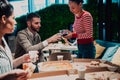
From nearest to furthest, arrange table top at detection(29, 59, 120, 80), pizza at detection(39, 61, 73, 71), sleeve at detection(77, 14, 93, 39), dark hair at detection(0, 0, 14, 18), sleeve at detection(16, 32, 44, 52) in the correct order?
dark hair at detection(0, 0, 14, 18) → table top at detection(29, 59, 120, 80) → pizza at detection(39, 61, 73, 71) → sleeve at detection(16, 32, 44, 52) → sleeve at detection(77, 14, 93, 39)

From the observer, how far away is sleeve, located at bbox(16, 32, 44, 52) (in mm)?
3305

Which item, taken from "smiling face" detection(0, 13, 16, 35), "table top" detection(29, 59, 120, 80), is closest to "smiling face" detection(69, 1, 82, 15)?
"table top" detection(29, 59, 120, 80)

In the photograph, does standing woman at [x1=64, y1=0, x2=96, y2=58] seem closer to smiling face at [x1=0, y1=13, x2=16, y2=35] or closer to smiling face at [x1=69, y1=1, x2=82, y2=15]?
smiling face at [x1=69, y1=1, x2=82, y2=15]

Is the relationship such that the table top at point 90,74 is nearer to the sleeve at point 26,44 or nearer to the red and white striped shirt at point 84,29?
the sleeve at point 26,44

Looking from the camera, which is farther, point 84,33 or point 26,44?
point 84,33

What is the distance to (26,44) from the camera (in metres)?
3.36

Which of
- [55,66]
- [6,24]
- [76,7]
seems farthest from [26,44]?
[6,24]

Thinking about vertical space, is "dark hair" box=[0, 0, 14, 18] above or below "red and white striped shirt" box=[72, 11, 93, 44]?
above

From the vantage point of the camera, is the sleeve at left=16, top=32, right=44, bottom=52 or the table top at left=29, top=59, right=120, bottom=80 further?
the sleeve at left=16, top=32, right=44, bottom=52

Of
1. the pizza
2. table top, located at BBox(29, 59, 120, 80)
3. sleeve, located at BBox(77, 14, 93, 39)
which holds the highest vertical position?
sleeve, located at BBox(77, 14, 93, 39)

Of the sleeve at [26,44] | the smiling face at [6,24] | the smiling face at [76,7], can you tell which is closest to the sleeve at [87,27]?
the smiling face at [76,7]

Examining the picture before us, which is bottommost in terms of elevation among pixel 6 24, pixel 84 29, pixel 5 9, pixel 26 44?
pixel 26 44

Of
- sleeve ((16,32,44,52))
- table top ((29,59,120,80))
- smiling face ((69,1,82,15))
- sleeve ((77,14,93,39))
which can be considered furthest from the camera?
smiling face ((69,1,82,15))

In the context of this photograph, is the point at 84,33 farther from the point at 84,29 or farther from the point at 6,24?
the point at 6,24
